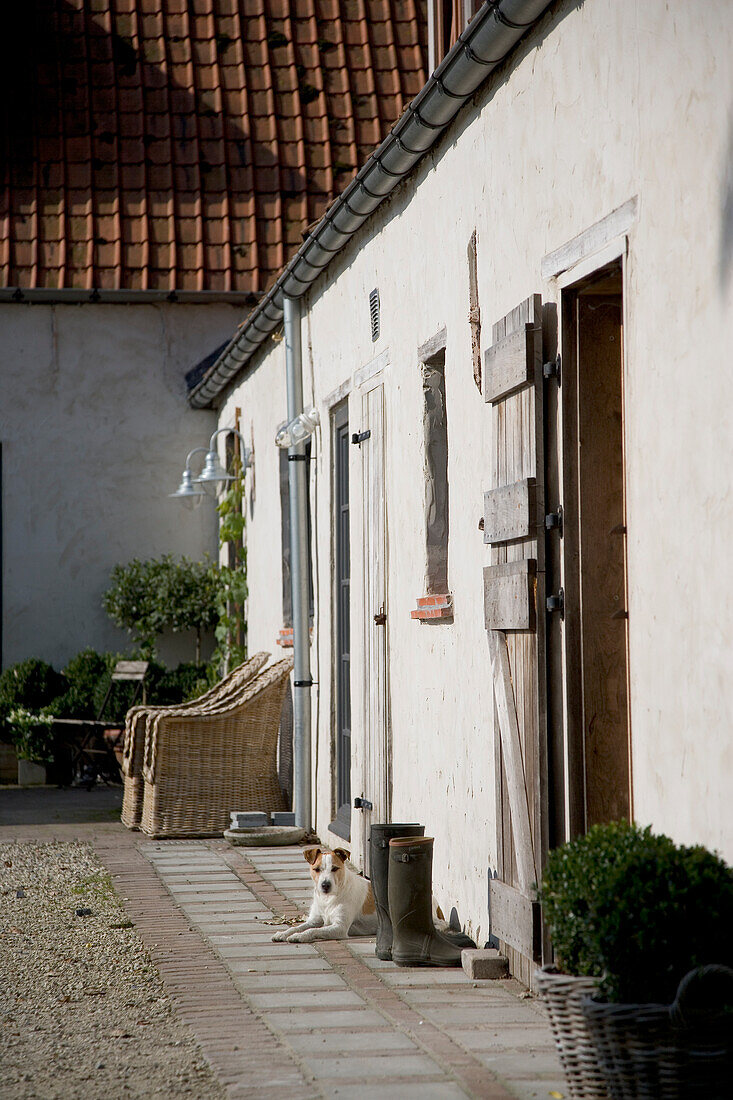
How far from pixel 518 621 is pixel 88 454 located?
945cm

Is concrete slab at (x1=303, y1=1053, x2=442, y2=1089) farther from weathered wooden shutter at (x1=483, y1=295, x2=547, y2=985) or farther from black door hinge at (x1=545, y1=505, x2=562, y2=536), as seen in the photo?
black door hinge at (x1=545, y1=505, x2=562, y2=536)

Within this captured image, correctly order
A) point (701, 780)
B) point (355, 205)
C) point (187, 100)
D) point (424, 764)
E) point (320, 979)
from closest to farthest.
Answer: point (701, 780) → point (320, 979) → point (424, 764) → point (355, 205) → point (187, 100)

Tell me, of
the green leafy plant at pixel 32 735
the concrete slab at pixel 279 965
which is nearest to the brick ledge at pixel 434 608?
the concrete slab at pixel 279 965

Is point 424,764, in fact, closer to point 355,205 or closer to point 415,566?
point 415,566

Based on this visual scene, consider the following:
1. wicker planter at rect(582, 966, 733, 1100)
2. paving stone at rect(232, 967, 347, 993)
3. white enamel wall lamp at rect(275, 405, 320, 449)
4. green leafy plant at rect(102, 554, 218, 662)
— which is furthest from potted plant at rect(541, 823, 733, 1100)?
green leafy plant at rect(102, 554, 218, 662)

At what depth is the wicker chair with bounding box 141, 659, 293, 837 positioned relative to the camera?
9562mm

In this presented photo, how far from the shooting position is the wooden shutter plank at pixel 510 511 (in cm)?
494

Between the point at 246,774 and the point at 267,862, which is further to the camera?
the point at 246,774

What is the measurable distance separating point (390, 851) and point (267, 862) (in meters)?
2.95

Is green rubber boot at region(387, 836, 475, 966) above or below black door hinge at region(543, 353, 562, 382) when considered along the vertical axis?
below

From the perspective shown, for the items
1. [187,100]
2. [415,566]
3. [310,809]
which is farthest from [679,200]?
[187,100]

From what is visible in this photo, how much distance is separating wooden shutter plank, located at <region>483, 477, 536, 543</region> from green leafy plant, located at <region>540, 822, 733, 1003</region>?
65.5 inches

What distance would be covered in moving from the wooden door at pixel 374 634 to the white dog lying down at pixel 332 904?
1.11 meters

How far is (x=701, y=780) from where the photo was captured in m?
3.73
